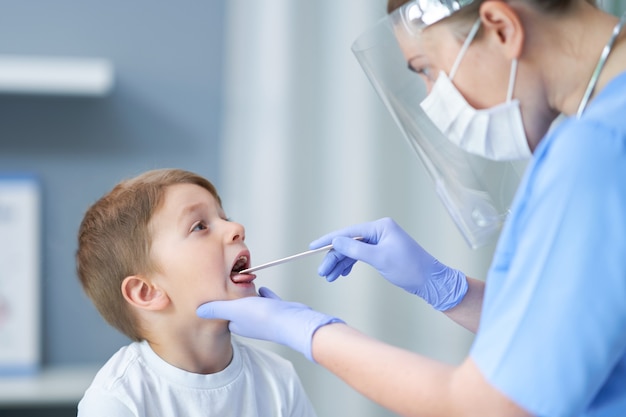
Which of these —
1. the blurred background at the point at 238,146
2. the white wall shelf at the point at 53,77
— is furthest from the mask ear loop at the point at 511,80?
the white wall shelf at the point at 53,77

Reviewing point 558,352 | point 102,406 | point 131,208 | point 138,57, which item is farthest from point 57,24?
point 558,352

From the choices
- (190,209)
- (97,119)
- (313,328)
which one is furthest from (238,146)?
(313,328)

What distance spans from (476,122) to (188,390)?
2.31 feet

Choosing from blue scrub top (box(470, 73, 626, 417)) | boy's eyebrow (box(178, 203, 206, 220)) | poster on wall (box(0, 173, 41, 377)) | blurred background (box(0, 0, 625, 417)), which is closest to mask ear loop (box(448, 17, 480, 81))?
blue scrub top (box(470, 73, 626, 417))

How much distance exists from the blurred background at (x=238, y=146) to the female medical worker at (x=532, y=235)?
2.98ft

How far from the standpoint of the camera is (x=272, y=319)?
1263 millimetres

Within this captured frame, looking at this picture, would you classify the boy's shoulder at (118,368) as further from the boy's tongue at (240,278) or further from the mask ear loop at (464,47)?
the mask ear loop at (464,47)

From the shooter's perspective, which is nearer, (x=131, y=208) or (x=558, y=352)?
(x=558, y=352)

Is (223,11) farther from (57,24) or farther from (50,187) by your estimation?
(50,187)

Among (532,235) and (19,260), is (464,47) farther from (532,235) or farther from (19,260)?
(19,260)

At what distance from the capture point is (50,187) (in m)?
2.47

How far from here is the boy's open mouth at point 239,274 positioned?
4.86ft

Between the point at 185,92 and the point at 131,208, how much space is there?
3.50ft

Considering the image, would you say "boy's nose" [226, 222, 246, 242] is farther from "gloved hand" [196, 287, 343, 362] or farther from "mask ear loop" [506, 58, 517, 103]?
"mask ear loop" [506, 58, 517, 103]
